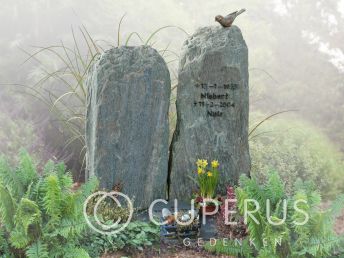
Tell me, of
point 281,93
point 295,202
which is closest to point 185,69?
point 295,202

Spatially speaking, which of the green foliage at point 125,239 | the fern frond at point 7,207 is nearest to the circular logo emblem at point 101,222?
the green foliage at point 125,239

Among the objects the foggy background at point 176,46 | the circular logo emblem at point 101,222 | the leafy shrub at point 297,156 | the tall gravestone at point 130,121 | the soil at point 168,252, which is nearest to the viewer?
the circular logo emblem at point 101,222

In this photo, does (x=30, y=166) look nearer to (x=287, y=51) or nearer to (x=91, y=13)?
(x=91, y=13)

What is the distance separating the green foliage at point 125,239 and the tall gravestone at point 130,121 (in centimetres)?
86

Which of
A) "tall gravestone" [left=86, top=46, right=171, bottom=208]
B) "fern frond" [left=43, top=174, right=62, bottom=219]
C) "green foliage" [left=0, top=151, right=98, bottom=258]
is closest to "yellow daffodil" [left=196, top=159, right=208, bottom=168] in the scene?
"tall gravestone" [left=86, top=46, right=171, bottom=208]

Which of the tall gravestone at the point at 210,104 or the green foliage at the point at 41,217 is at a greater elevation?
the tall gravestone at the point at 210,104

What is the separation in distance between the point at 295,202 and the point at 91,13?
867cm

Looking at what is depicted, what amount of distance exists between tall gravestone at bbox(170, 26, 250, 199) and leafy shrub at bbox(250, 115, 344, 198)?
1.25 m

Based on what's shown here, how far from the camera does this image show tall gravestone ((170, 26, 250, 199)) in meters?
6.33

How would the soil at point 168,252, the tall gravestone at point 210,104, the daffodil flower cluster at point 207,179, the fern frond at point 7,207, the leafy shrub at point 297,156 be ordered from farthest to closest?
1. the leafy shrub at point 297,156
2. the tall gravestone at point 210,104
3. the daffodil flower cluster at point 207,179
4. the soil at point 168,252
5. the fern frond at point 7,207

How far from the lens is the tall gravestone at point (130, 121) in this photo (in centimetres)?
597

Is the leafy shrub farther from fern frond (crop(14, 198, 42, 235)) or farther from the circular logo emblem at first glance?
fern frond (crop(14, 198, 42, 235))

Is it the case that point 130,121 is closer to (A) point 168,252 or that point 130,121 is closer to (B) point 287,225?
(A) point 168,252

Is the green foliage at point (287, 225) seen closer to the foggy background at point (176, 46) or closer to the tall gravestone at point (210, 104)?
the tall gravestone at point (210, 104)
